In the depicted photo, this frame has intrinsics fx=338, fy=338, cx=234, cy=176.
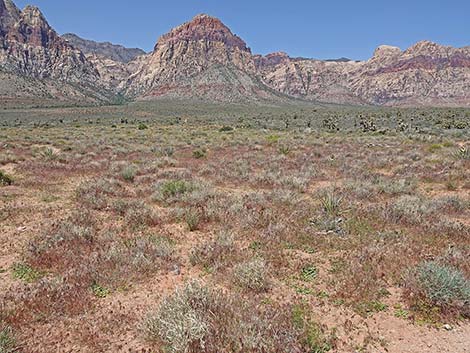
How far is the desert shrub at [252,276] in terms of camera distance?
19.5 feet

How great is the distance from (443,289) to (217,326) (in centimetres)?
362

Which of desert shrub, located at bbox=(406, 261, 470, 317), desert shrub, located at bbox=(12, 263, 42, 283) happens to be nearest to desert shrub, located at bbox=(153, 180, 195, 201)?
desert shrub, located at bbox=(12, 263, 42, 283)

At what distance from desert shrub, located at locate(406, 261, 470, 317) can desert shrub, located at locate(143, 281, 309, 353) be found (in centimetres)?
231

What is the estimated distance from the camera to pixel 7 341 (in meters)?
4.41

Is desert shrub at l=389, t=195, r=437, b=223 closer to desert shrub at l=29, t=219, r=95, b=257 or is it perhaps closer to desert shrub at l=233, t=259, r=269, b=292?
desert shrub at l=233, t=259, r=269, b=292

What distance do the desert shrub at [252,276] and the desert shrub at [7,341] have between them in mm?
3396

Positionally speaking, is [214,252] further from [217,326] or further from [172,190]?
[172,190]

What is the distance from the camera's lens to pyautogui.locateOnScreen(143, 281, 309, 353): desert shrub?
14.1ft

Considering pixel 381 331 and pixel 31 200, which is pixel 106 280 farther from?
pixel 31 200

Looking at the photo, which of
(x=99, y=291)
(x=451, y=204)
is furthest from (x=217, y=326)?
(x=451, y=204)

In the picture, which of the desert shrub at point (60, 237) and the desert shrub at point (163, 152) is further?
the desert shrub at point (163, 152)

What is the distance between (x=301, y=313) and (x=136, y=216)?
18.4 ft

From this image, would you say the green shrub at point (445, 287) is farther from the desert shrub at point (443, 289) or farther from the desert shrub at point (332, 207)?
the desert shrub at point (332, 207)

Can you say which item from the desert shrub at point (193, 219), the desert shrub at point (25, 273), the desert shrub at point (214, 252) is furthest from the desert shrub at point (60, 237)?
the desert shrub at point (214, 252)
